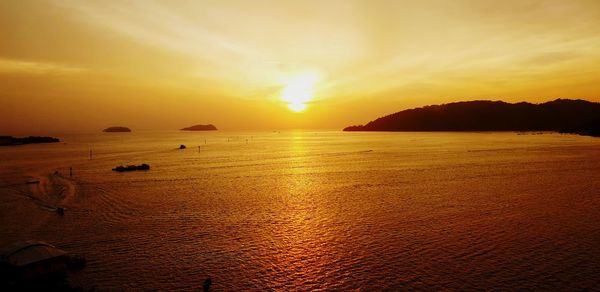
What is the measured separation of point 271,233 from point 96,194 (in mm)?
30468

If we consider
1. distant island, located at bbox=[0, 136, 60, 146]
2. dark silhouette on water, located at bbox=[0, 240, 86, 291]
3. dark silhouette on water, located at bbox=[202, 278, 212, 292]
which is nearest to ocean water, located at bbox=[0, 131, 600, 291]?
dark silhouette on water, located at bbox=[202, 278, 212, 292]

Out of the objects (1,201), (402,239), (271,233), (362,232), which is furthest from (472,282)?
(1,201)

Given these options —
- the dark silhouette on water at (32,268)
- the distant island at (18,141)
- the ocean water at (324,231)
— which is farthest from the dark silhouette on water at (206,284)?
the distant island at (18,141)

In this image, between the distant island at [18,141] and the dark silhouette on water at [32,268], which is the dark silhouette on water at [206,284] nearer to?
the dark silhouette on water at [32,268]

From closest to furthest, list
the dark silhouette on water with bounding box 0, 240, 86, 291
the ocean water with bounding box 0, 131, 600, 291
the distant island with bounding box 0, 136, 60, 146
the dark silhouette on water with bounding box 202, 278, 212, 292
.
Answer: the dark silhouette on water with bounding box 0, 240, 86, 291 → the dark silhouette on water with bounding box 202, 278, 212, 292 → the ocean water with bounding box 0, 131, 600, 291 → the distant island with bounding box 0, 136, 60, 146

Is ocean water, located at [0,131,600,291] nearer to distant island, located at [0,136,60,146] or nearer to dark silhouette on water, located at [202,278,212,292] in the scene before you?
dark silhouette on water, located at [202,278,212,292]

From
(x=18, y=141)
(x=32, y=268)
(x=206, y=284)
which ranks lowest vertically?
(x=206, y=284)

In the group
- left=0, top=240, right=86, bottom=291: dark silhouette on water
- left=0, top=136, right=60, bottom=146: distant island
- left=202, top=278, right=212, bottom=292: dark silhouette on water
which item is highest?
left=0, top=136, right=60, bottom=146: distant island

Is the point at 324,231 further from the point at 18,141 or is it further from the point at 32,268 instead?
the point at 18,141

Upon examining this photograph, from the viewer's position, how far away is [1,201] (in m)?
41.3

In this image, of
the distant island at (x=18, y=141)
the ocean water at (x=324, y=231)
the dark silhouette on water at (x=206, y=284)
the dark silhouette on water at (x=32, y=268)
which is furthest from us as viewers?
the distant island at (x=18, y=141)

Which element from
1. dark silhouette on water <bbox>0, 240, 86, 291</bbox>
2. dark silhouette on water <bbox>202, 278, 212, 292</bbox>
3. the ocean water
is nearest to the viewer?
dark silhouette on water <bbox>0, 240, 86, 291</bbox>

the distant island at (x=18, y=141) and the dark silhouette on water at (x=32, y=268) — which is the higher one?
the distant island at (x=18, y=141)

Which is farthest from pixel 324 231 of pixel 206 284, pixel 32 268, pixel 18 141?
pixel 18 141
